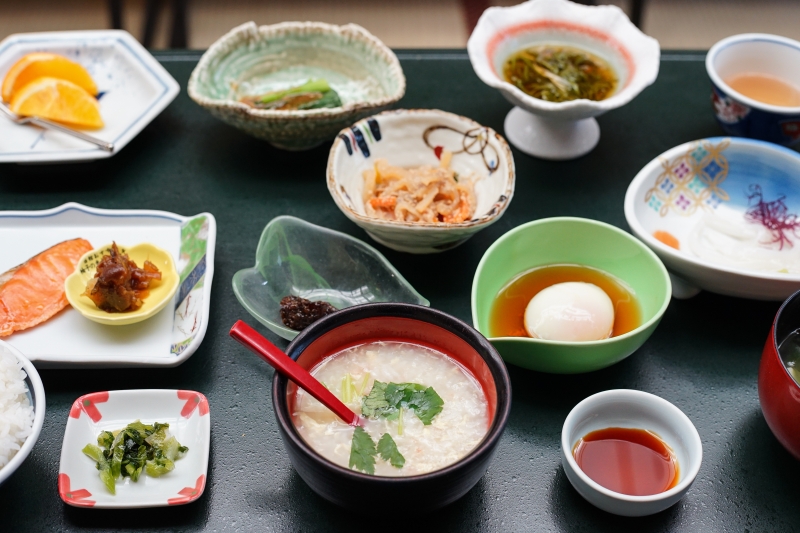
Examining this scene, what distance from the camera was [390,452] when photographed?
122 cm

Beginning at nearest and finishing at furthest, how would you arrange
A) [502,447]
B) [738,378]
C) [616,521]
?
[616,521]
[502,447]
[738,378]

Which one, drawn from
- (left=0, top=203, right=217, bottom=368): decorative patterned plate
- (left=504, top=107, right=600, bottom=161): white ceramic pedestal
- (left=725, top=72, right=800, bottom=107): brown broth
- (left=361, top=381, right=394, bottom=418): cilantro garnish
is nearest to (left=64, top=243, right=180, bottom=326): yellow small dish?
(left=0, top=203, right=217, bottom=368): decorative patterned plate

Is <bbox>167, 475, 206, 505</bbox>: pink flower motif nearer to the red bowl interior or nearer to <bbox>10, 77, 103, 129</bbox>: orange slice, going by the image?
the red bowl interior

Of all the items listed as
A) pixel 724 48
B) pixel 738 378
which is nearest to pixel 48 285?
pixel 738 378

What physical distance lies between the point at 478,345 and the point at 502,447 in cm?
26

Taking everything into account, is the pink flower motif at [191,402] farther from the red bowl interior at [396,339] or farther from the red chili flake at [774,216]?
the red chili flake at [774,216]

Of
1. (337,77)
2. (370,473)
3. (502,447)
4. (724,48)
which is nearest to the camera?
(370,473)

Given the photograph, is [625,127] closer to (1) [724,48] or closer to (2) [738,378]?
(1) [724,48]

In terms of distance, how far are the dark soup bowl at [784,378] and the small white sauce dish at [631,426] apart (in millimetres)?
138

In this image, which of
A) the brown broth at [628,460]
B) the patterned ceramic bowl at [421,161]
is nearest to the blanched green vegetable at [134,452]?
the patterned ceramic bowl at [421,161]

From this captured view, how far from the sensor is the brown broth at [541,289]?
5.19 ft

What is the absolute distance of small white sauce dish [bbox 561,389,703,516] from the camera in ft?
4.01

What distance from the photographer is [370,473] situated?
47.0 inches

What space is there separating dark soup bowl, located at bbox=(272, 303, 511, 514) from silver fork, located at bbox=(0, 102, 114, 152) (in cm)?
98
